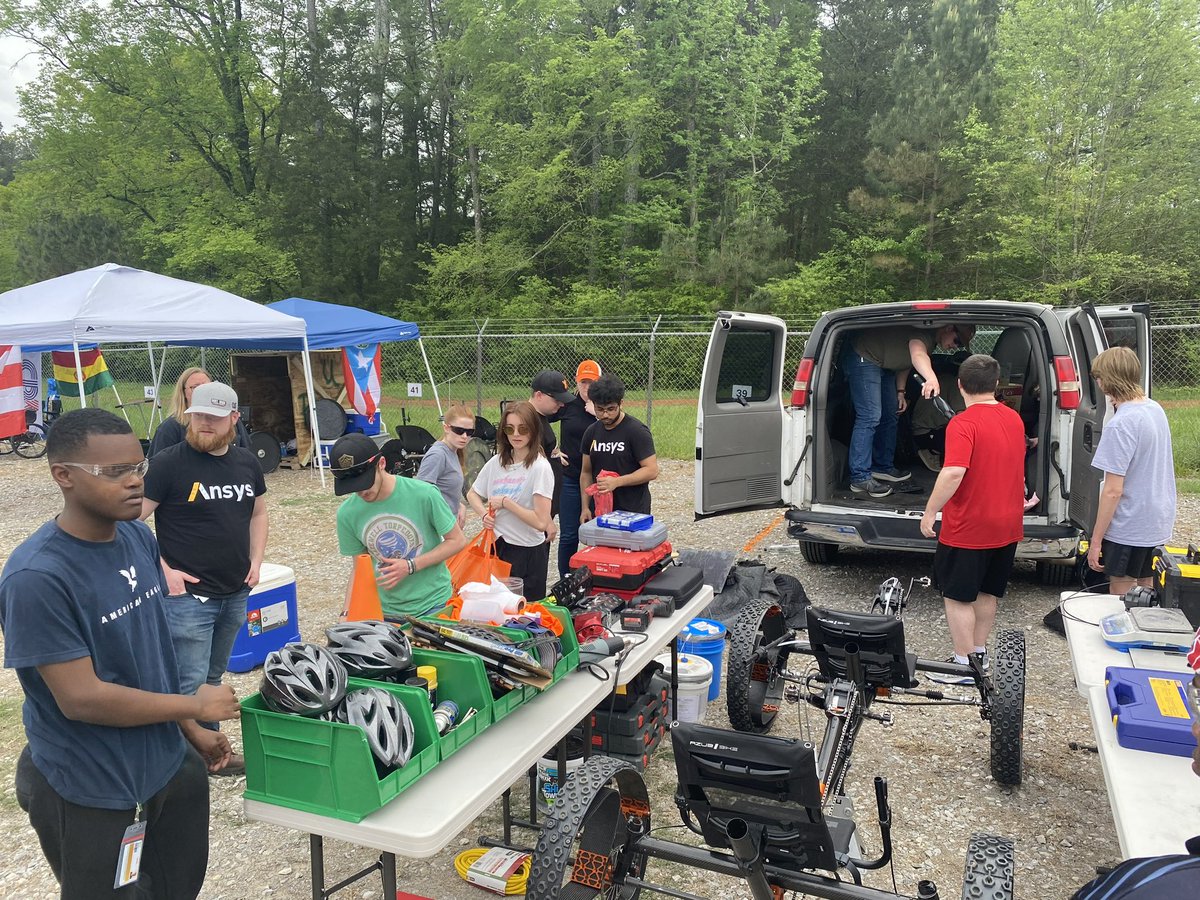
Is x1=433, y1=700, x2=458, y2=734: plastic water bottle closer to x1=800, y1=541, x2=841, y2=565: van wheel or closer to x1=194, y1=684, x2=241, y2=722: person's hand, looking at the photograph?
x1=194, y1=684, x2=241, y2=722: person's hand

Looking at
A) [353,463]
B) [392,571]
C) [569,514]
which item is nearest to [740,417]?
[569,514]

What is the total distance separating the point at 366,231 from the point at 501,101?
6733 millimetres

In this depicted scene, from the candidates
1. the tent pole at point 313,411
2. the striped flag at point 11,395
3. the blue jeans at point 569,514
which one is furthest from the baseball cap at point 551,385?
the striped flag at point 11,395

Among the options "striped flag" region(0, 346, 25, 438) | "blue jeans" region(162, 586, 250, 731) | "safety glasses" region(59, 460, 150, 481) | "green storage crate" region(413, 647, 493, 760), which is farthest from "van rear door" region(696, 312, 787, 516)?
"striped flag" region(0, 346, 25, 438)

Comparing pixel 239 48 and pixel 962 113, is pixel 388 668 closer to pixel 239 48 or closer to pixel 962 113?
pixel 962 113

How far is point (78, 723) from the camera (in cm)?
209

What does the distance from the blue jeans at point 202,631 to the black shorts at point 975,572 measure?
3.65m

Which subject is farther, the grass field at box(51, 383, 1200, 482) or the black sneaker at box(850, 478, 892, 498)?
the grass field at box(51, 383, 1200, 482)

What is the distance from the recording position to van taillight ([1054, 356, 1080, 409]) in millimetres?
5660

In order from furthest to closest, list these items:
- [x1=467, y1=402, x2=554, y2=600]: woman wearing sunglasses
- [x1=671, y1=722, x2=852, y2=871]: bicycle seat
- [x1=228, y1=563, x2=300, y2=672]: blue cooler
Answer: [x1=228, y1=563, x2=300, y2=672]: blue cooler < [x1=467, y1=402, x2=554, y2=600]: woman wearing sunglasses < [x1=671, y1=722, x2=852, y2=871]: bicycle seat

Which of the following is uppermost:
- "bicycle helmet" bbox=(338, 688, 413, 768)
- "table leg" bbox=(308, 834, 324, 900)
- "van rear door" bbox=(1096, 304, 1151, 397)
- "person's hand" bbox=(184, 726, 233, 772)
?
"van rear door" bbox=(1096, 304, 1151, 397)

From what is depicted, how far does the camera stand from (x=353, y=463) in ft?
10.9

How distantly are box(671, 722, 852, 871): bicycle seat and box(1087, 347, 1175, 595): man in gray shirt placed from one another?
3343 mm

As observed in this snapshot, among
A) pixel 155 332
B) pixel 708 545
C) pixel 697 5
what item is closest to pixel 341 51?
pixel 697 5
